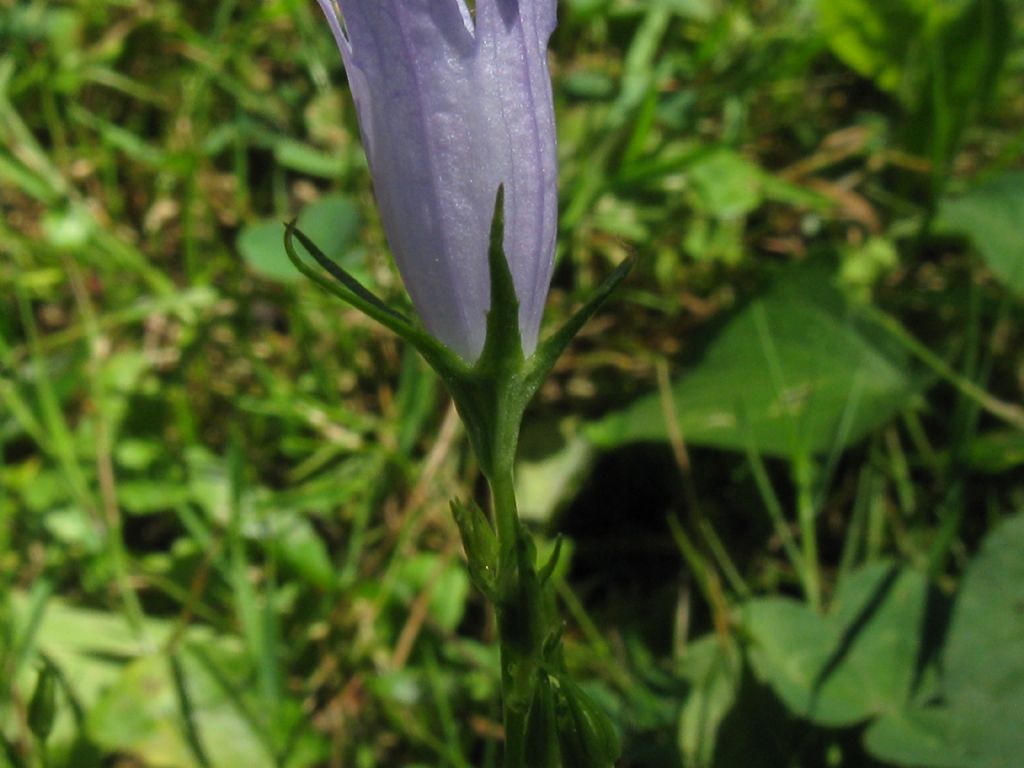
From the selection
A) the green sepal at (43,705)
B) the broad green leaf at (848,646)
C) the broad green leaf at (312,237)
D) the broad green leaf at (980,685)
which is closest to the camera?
the green sepal at (43,705)

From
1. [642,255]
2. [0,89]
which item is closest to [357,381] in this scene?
[642,255]

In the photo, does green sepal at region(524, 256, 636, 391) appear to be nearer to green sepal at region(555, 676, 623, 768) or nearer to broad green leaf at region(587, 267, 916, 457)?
green sepal at region(555, 676, 623, 768)

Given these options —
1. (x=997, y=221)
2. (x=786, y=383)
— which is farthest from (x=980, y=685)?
(x=997, y=221)

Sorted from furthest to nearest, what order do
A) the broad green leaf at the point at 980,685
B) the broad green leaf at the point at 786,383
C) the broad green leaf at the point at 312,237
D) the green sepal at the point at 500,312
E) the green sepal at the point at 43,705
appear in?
the broad green leaf at the point at 312,237, the broad green leaf at the point at 786,383, the broad green leaf at the point at 980,685, the green sepal at the point at 43,705, the green sepal at the point at 500,312

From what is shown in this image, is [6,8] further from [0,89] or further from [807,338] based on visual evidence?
Result: [807,338]

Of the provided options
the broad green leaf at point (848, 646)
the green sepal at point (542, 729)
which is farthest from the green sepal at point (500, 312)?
the broad green leaf at point (848, 646)

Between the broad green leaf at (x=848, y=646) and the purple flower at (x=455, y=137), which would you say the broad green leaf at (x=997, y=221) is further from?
the purple flower at (x=455, y=137)

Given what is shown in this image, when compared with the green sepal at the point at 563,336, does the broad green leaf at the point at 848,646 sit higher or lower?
lower

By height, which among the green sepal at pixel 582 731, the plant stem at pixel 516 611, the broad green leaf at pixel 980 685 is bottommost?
the broad green leaf at pixel 980 685
